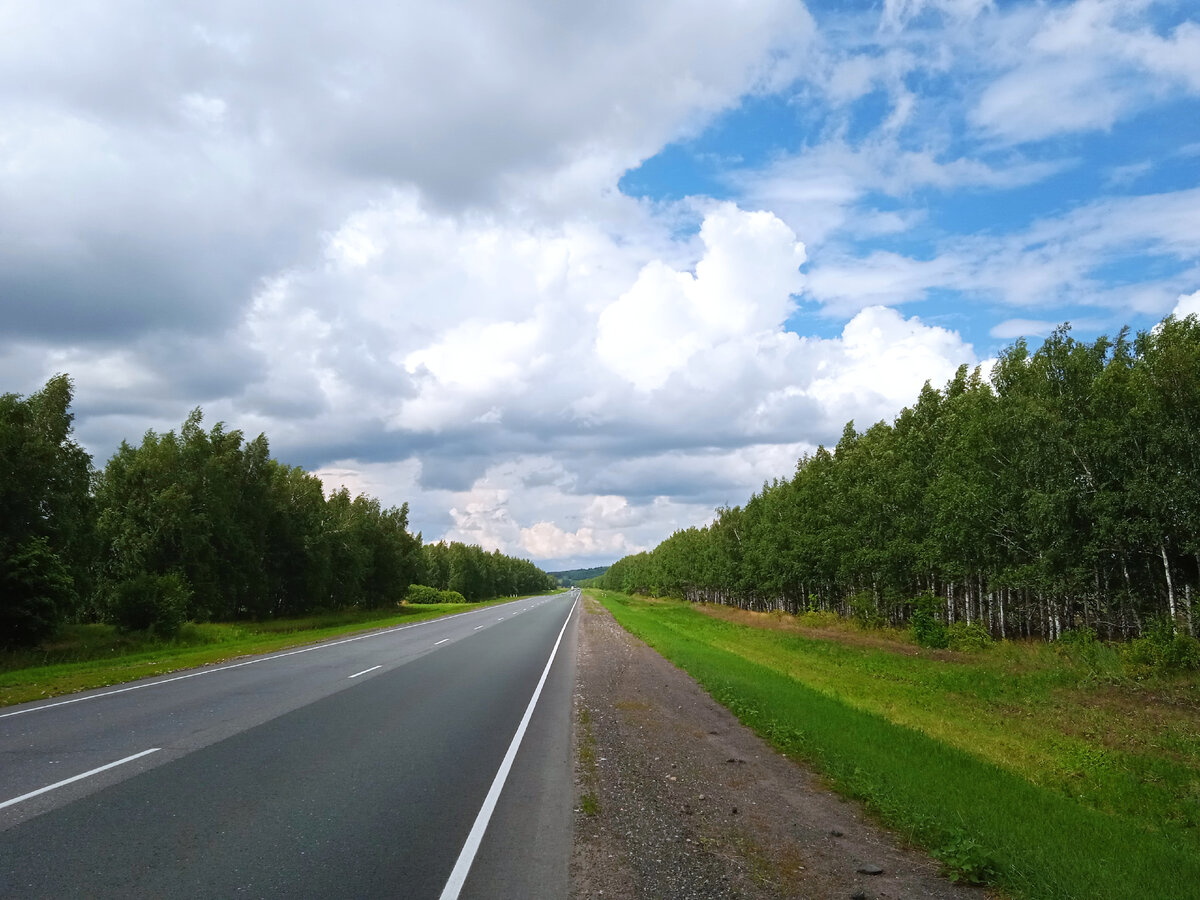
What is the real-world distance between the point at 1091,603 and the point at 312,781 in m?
30.2

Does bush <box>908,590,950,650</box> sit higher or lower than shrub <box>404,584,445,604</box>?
higher

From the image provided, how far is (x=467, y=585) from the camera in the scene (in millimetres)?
129875

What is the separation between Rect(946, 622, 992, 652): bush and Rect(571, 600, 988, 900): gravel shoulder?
62.0 ft

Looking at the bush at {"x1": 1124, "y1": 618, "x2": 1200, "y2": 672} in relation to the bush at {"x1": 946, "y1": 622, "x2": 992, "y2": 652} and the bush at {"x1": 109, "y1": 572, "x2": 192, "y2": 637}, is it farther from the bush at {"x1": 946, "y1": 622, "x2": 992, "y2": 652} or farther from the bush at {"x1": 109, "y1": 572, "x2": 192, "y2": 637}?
the bush at {"x1": 109, "y1": 572, "x2": 192, "y2": 637}

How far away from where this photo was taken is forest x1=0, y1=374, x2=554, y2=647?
2684 centimetres

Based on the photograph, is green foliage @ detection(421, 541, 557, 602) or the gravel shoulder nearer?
the gravel shoulder

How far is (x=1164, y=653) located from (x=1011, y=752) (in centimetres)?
1051

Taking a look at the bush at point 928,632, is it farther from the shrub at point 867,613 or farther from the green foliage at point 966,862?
the green foliage at point 966,862

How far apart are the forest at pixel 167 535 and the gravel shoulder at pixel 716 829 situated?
24498mm

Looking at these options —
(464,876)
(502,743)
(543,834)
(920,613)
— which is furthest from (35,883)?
(920,613)

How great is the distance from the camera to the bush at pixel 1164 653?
18859 millimetres

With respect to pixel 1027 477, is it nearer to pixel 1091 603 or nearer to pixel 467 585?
pixel 1091 603

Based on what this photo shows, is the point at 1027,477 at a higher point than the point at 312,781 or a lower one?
higher

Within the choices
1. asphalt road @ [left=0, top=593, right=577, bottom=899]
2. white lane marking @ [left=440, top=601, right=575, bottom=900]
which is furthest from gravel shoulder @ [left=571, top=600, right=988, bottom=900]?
white lane marking @ [left=440, top=601, right=575, bottom=900]
